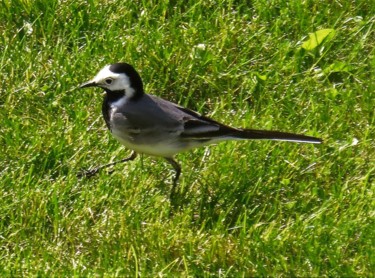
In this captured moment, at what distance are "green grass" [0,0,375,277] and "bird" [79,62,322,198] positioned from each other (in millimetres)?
184

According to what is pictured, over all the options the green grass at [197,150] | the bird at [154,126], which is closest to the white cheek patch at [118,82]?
the bird at [154,126]

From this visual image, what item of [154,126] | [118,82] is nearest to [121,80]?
[118,82]

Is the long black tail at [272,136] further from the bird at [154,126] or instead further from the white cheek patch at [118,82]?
the white cheek patch at [118,82]

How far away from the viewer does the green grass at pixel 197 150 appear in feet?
17.4

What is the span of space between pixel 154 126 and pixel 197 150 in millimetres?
428

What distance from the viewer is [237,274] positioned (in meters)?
5.14

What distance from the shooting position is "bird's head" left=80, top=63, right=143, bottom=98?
5871mm

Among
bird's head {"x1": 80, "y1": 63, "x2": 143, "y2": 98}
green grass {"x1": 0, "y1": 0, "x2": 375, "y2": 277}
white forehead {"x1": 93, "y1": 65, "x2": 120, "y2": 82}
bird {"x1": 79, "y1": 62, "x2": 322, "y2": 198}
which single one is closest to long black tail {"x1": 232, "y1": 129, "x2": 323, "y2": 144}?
bird {"x1": 79, "y1": 62, "x2": 322, "y2": 198}

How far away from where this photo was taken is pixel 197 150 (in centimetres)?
612

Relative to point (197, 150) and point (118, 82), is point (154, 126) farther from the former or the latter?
point (197, 150)

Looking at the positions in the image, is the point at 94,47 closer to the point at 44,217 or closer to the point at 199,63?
the point at 199,63

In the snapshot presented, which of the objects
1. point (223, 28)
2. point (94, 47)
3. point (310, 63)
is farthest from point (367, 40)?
point (94, 47)

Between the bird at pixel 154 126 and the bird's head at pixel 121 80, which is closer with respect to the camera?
the bird at pixel 154 126

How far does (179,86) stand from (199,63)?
0.66ft
